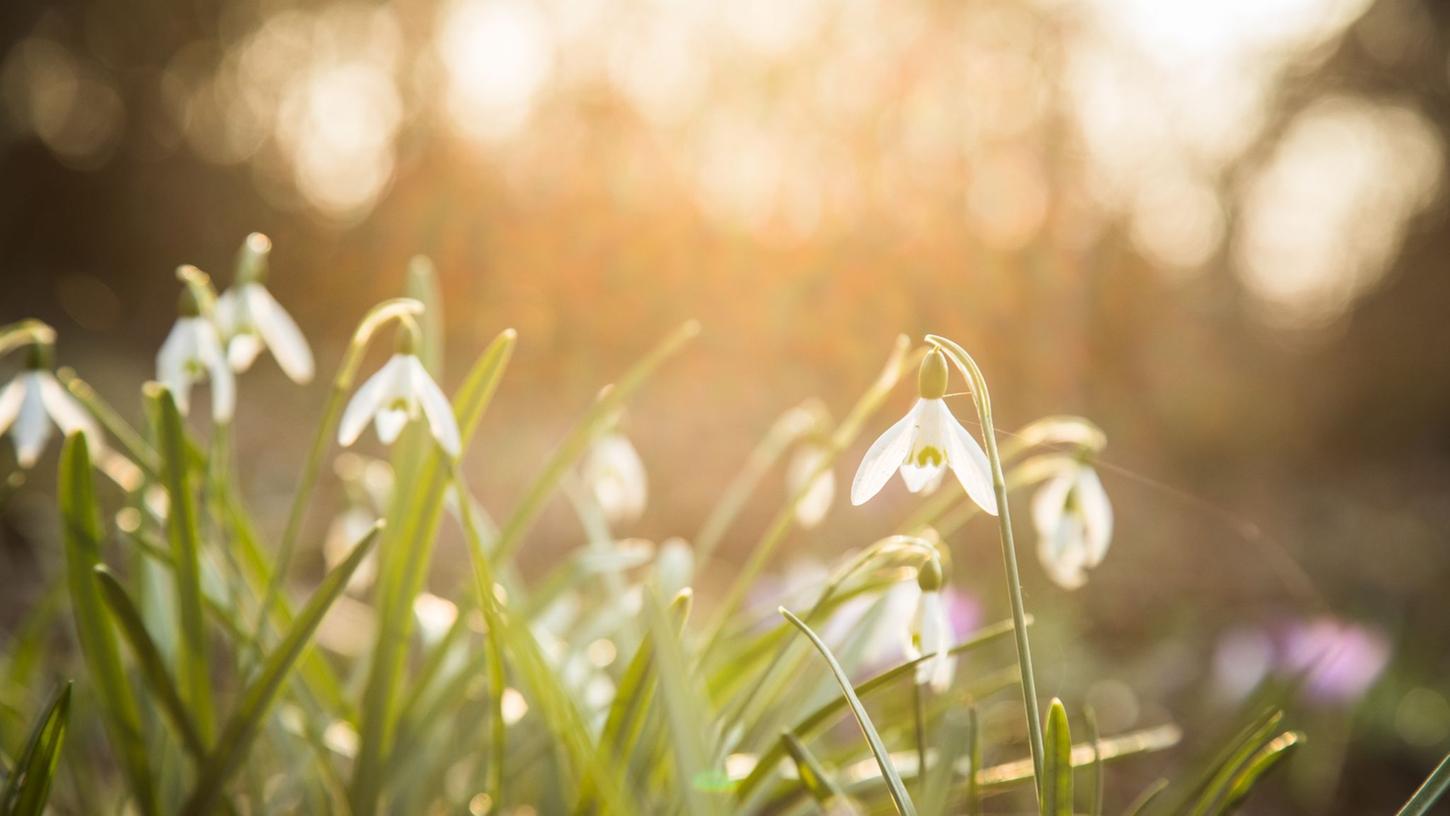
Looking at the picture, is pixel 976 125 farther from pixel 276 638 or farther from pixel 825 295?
pixel 276 638

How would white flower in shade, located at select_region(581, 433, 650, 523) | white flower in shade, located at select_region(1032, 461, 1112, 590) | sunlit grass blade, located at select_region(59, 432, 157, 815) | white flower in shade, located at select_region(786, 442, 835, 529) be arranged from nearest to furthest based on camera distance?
sunlit grass blade, located at select_region(59, 432, 157, 815) < white flower in shade, located at select_region(1032, 461, 1112, 590) < white flower in shade, located at select_region(786, 442, 835, 529) < white flower in shade, located at select_region(581, 433, 650, 523)

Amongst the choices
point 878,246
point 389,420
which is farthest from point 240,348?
point 878,246

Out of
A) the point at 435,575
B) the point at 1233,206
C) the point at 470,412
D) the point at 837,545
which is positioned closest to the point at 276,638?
the point at 470,412

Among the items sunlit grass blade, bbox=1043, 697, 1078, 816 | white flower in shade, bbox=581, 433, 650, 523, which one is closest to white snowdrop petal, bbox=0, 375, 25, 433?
white flower in shade, bbox=581, 433, 650, 523

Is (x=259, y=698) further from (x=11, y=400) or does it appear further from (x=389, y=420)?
(x=11, y=400)

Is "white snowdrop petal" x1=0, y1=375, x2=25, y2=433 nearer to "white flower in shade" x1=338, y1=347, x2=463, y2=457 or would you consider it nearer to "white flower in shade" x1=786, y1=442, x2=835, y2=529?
"white flower in shade" x1=338, y1=347, x2=463, y2=457

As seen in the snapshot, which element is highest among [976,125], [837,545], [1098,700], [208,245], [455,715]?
[208,245]

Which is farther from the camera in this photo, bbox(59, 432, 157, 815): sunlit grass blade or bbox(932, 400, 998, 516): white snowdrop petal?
bbox(59, 432, 157, 815): sunlit grass blade
